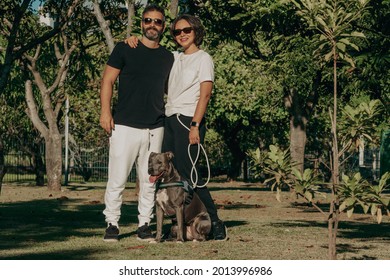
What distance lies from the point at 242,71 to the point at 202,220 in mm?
31942

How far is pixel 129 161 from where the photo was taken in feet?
35.0

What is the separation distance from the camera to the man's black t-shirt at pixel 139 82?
10.5m

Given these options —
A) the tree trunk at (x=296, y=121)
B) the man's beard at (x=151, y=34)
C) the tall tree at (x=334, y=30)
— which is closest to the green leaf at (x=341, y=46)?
the tall tree at (x=334, y=30)

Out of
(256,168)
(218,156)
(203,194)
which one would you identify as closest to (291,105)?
(203,194)

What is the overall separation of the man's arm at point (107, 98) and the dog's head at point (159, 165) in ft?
2.21

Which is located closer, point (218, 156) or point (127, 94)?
point (127, 94)

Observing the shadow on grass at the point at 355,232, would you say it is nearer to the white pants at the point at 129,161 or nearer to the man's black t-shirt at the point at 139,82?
the white pants at the point at 129,161

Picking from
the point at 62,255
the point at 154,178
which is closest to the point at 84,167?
the point at 154,178

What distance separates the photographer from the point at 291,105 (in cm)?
2636

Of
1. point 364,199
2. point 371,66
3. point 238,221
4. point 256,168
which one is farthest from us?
point 238,221

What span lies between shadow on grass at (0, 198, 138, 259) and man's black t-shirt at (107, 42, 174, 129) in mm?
1953

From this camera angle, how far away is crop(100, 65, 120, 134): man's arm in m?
10.4

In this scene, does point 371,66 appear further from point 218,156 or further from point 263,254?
point 218,156

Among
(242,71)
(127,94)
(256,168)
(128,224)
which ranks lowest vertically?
(128,224)
